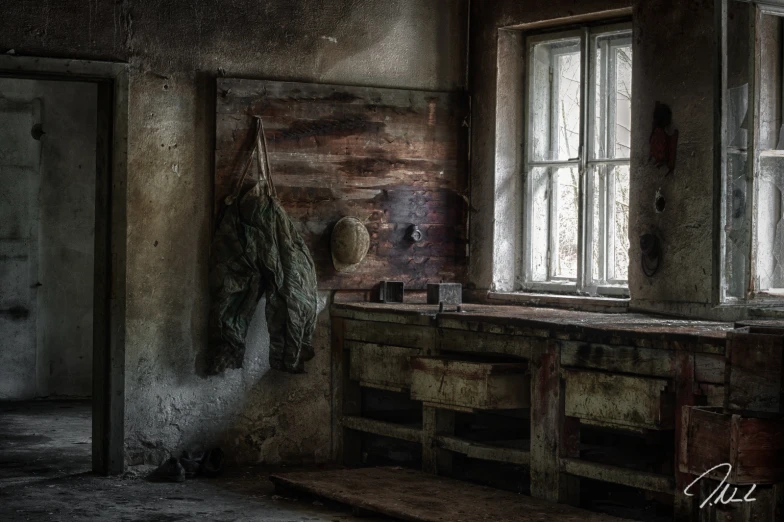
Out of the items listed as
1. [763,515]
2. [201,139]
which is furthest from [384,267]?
[763,515]

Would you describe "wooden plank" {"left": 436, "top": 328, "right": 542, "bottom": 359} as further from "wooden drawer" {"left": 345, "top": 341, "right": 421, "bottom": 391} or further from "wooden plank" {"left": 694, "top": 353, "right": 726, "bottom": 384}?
"wooden plank" {"left": 694, "top": 353, "right": 726, "bottom": 384}

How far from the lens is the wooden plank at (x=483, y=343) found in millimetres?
5797

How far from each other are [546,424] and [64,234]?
19.4 ft

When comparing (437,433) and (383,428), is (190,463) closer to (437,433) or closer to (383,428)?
(383,428)

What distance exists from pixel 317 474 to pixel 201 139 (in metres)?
2.10

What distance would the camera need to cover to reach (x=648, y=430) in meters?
5.38

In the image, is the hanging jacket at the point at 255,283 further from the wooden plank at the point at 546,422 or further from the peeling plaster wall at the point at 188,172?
the wooden plank at the point at 546,422

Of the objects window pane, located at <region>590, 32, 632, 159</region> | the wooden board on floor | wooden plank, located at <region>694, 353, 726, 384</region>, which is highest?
window pane, located at <region>590, 32, 632, 159</region>

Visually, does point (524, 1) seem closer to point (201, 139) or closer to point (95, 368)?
point (201, 139)

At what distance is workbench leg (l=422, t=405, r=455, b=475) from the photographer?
6328mm

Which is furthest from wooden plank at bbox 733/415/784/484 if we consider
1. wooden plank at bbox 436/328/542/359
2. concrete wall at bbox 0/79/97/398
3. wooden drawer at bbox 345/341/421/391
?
concrete wall at bbox 0/79/97/398

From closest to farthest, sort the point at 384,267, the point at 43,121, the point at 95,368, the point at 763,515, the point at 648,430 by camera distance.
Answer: the point at 763,515
the point at 648,430
the point at 95,368
the point at 384,267
the point at 43,121

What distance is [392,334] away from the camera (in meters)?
6.72

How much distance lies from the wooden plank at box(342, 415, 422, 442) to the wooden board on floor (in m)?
0.21
